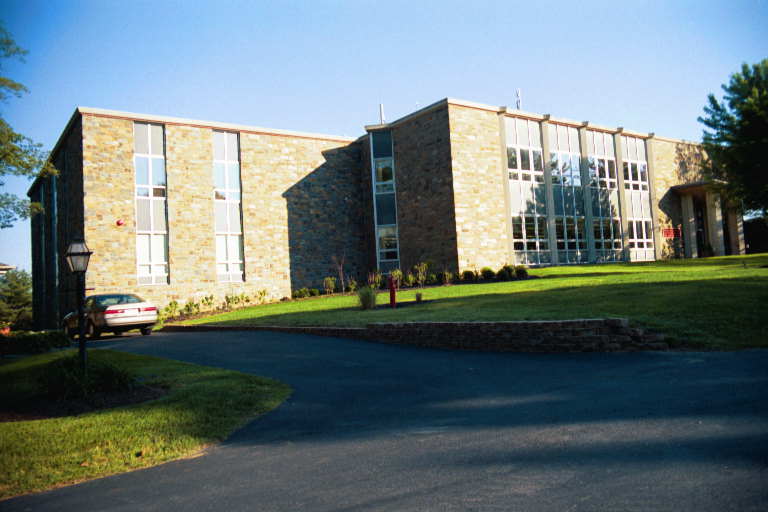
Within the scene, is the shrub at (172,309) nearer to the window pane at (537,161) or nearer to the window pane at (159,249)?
the window pane at (159,249)

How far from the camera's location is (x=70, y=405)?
7805 millimetres

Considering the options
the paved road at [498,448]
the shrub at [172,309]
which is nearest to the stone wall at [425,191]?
the shrub at [172,309]

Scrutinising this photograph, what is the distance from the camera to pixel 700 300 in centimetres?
1232

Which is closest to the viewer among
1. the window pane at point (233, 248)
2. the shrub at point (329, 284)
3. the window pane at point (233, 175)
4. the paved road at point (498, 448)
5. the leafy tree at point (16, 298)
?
the paved road at point (498, 448)

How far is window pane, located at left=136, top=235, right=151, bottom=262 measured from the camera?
2484 cm

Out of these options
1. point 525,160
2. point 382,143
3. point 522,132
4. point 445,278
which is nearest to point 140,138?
point 382,143

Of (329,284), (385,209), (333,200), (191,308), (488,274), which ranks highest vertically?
(333,200)

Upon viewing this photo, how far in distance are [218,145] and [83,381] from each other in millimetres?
21089

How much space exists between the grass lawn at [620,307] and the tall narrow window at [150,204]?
8.55m

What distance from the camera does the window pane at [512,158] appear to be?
A: 27984mm

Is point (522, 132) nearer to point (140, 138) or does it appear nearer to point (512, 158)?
point (512, 158)

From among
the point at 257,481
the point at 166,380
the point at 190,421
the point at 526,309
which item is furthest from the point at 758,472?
the point at 526,309

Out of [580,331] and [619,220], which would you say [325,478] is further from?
[619,220]

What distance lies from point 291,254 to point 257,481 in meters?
24.7
